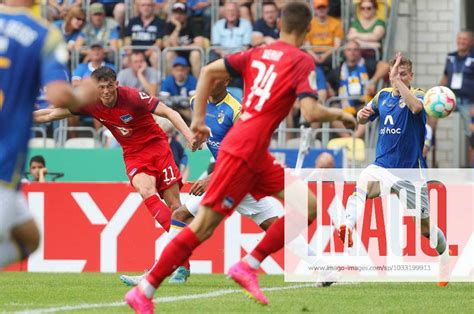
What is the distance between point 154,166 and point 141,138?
345mm

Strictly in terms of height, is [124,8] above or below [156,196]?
above

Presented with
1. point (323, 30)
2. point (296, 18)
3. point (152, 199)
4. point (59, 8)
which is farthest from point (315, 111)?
point (59, 8)

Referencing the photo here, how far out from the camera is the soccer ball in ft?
40.3

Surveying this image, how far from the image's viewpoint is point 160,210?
12.5m

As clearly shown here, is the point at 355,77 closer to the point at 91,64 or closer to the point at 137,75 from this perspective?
the point at 137,75

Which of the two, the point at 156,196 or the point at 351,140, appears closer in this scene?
the point at 156,196

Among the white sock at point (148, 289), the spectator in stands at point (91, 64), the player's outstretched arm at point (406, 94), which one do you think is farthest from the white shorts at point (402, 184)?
the spectator in stands at point (91, 64)

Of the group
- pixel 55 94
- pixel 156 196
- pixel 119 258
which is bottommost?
pixel 119 258

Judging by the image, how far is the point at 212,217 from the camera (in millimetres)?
8453

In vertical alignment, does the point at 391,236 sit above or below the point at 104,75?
below

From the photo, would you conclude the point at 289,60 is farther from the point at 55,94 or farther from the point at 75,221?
the point at 75,221

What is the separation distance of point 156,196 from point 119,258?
297 centimetres

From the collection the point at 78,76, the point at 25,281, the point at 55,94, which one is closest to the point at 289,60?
the point at 55,94

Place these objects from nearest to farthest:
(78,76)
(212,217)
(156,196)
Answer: (212,217) < (156,196) < (78,76)
